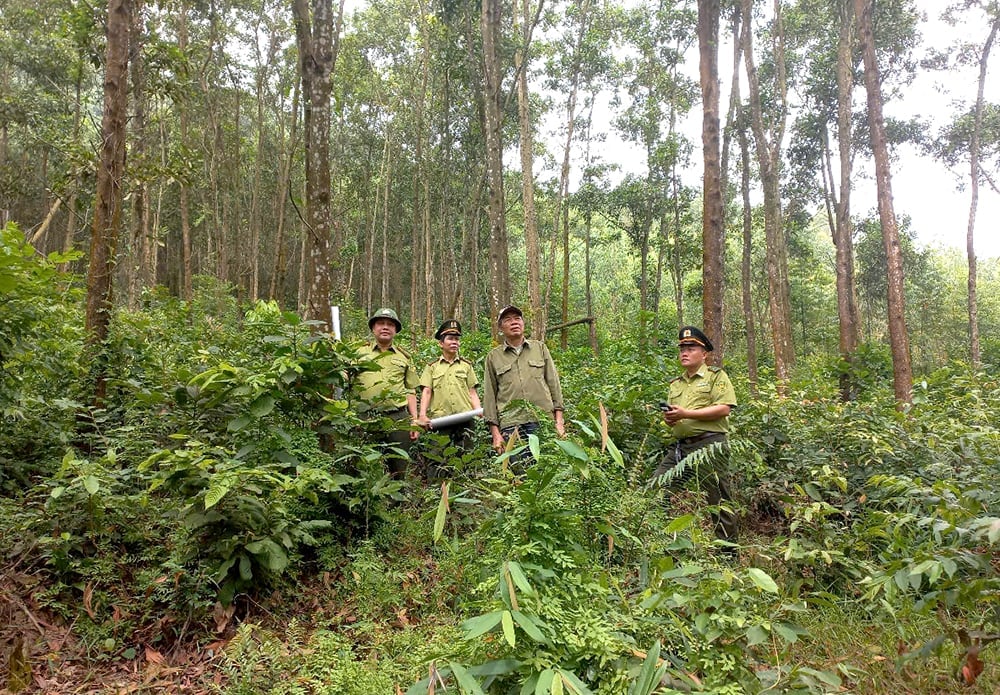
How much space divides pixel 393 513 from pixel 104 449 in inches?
78.7

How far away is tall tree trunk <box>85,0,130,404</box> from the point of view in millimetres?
4539

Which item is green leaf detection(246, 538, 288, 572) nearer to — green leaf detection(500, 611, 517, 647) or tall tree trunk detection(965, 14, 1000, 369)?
green leaf detection(500, 611, 517, 647)

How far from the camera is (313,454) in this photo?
3.50 metres

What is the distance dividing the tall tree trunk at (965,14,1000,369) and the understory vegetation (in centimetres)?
1481

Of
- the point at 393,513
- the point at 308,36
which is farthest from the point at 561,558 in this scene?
the point at 308,36

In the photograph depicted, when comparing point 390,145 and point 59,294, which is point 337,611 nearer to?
point 59,294

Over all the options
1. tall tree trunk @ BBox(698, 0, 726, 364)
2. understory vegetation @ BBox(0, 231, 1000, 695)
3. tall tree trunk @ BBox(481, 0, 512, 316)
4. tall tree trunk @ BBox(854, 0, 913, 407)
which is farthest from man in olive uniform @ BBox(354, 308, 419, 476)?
tall tree trunk @ BBox(854, 0, 913, 407)

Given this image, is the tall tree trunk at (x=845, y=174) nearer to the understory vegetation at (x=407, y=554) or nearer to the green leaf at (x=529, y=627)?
the understory vegetation at (x=407, y=554)

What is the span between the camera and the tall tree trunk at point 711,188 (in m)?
7.36

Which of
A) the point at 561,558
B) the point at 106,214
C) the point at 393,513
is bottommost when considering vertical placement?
the point at 393,513

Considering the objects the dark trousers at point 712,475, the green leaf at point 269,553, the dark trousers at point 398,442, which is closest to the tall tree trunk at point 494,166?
the dark trousers at point 398,442

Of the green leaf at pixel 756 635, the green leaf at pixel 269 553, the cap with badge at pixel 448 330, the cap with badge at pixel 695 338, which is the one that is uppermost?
the cap with badge at pixel 448 330

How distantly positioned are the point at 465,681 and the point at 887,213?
10.4 m

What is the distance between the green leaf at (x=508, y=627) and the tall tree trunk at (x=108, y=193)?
4.01m
